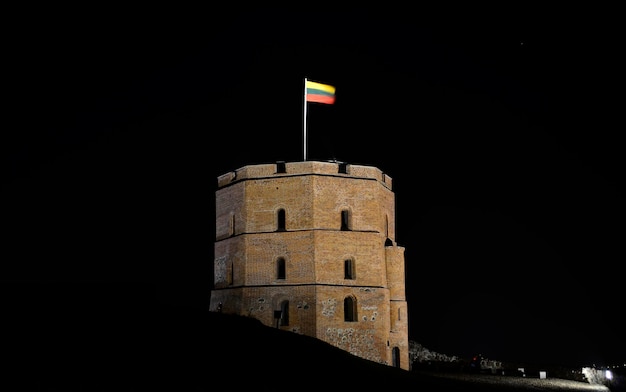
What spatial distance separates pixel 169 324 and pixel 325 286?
34.8ft

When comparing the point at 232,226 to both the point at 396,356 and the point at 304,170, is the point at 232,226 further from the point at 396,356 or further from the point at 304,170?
the point at 396,356

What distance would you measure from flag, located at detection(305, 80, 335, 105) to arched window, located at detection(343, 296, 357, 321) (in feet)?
27.8

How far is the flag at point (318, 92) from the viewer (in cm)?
3081

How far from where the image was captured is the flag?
30.8m

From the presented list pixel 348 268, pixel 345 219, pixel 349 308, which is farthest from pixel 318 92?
pixel 349 308

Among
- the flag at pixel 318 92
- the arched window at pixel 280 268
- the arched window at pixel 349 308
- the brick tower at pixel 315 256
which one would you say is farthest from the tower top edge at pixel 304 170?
the arched window at pixel 349 308

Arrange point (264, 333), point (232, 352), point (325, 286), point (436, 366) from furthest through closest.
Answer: point (436, 366) → point (325, 286) → point (264, 333) → point (232, 352)

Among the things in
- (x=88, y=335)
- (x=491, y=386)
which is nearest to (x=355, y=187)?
(x=491, y=386)

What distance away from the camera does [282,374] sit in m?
18.5

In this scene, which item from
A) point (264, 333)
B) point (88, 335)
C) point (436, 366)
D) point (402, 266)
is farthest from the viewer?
point (436, 366)

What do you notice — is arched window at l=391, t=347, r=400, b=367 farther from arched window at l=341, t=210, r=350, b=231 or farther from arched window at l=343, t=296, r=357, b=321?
arched window at l=341, t=210, r=350, b=231

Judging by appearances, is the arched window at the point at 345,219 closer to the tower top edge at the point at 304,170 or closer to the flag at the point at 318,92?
the tower top edge at the point at 304,170

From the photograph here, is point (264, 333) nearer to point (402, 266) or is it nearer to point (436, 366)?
point (402, 266)

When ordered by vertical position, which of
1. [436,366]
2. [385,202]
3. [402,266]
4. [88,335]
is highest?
[385,202]
